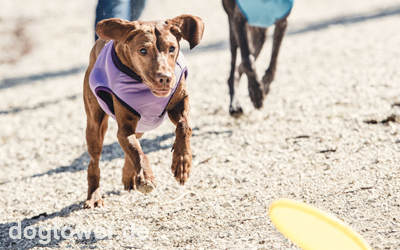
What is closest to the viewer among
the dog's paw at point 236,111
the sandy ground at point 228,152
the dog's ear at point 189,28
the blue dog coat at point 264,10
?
the dog's ear at point 189,28

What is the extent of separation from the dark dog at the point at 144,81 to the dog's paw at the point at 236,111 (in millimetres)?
2504

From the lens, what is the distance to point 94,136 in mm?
4027

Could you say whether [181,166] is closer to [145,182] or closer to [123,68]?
[145,182]

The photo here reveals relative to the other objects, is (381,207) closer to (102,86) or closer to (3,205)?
(102,86)

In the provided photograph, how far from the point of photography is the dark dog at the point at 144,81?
314 cm

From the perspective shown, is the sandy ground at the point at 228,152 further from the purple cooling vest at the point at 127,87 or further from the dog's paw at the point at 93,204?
→ the purple cooling vest at the point at 127,87

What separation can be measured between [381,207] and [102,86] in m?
2.00

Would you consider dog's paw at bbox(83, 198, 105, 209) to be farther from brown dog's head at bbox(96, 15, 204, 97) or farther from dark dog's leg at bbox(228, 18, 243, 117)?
dark dog's leg at bbox(228, 18, 243, 117)

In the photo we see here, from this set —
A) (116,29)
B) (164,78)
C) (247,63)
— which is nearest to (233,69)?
(247,63)

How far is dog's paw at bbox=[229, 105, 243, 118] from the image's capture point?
241 inches

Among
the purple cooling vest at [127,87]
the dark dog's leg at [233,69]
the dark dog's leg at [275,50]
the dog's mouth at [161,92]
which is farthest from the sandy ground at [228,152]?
the dog's mouth at [161,92]

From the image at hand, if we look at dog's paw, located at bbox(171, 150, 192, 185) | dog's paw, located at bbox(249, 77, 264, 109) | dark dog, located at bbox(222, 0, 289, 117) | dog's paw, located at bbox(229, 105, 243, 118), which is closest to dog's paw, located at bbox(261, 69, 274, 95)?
dark dog, located at bbox(222, 0, 289, 117)

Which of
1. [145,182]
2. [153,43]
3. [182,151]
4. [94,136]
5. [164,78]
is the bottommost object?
[94,136]

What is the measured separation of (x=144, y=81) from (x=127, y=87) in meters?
0.18
